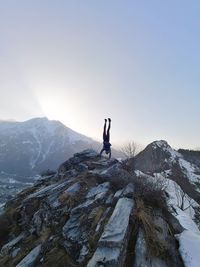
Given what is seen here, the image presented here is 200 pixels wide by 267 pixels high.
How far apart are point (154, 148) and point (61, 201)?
4388 cm

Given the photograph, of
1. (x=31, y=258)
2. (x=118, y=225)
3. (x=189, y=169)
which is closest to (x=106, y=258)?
(x=118, y=225)

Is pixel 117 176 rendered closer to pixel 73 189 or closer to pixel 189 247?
pixel 73 189

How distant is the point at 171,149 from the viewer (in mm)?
60406

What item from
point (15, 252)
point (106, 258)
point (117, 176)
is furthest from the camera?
point (117, 176)

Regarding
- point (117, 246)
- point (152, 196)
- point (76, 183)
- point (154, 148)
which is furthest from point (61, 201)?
point (154, 148)

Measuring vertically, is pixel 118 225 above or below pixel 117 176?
below

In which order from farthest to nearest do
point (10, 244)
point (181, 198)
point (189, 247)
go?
point (181, 198)
point (10, 244)
point (189, 247)

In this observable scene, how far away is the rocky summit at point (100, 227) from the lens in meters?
11.6

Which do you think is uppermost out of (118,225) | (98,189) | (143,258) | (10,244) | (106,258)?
(98,189)

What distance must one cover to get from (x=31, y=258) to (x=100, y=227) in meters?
3.34

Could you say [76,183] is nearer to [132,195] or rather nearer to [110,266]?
[132,195]

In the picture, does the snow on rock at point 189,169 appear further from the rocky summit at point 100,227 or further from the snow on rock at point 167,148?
the rocky summit at point 100,227

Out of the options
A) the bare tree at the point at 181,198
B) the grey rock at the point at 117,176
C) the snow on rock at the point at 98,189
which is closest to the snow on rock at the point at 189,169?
the bare tree at the point at 181,198

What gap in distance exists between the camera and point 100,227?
12953 mm
